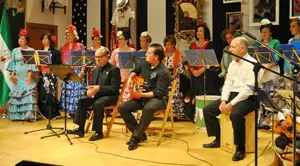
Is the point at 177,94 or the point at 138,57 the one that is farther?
the point at 177,94

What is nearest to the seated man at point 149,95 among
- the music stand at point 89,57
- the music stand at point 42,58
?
the music stand at point 89,57

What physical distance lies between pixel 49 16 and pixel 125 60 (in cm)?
372

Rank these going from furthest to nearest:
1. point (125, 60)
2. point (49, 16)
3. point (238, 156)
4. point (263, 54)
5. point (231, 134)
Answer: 1. point (49, 16)
2. point (125, 60)
3. point (263, 54)
4. point (231, 134)
5. point (238, 156)

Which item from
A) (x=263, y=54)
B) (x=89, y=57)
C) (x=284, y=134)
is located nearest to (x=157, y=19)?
(x=89, y=57)

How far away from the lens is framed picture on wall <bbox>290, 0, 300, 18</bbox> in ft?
19.2

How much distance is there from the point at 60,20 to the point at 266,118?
522cm

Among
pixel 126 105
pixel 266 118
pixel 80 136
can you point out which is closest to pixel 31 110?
pixel 80 136

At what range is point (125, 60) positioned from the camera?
5414 millimetres

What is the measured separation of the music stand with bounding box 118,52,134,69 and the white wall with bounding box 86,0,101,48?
318 centimetres

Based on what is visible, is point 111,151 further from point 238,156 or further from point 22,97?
point 22,97

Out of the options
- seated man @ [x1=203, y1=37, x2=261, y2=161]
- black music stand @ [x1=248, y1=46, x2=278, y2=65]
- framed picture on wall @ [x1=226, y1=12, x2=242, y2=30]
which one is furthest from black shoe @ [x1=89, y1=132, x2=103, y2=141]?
framed picture on wall @ [x1=226, y1=12, x2=242, y2=30]

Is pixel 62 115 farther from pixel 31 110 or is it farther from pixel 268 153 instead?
pixel 268 153

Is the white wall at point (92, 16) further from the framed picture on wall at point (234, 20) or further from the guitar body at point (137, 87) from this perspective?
the guitar body at point (137, 87)

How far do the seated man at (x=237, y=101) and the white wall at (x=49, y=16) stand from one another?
507 cm
